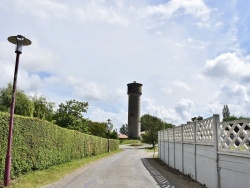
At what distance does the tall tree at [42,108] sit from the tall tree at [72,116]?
3.89 metres

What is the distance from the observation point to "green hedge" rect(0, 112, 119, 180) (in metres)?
11.4

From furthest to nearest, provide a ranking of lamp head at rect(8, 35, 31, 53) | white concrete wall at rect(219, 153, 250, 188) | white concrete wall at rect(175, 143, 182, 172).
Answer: white concrete wall at rect(175, 143, 182, 172), lamp head at rect(8, 35, 31, 53), white concrete wall at rect(219, 153, 250, 188)

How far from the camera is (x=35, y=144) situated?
14539 millimetres

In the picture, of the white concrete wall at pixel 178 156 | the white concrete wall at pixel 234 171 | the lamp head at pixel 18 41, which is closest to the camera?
the white concrete wall at pixel 234 171

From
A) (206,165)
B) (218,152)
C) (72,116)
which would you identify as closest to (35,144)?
(206,165)

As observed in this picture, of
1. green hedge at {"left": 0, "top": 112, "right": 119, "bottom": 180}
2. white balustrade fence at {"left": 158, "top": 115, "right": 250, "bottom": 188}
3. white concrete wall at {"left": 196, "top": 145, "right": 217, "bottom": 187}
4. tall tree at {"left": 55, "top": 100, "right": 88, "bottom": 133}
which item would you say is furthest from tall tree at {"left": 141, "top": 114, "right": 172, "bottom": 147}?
white concrete wall at {"left": 196, "top": 145, "right": 217, "bottom": 187}

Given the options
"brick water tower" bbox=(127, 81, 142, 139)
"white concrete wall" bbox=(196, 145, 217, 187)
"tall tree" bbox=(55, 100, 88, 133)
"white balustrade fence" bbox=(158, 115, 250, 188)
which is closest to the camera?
"white balustrade fence" bbox=(158, 115, 250, 188)

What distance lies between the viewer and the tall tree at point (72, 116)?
43.2 metres

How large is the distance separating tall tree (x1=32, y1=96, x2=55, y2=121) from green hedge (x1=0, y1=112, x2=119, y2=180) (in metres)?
26.0

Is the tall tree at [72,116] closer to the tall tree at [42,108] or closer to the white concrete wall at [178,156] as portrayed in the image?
the tall tree at [42,108]

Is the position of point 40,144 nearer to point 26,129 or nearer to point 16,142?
point 26,129

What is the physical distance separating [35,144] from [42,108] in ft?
122

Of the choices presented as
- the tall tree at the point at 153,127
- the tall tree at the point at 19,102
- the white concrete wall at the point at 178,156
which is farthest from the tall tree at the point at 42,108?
the white concrete wall at the point at 178,156

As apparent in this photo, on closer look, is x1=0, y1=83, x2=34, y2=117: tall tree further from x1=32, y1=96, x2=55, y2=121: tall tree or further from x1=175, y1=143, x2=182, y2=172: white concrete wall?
x1=175, y1=143, x2=182, y2=172: white concrete wall
